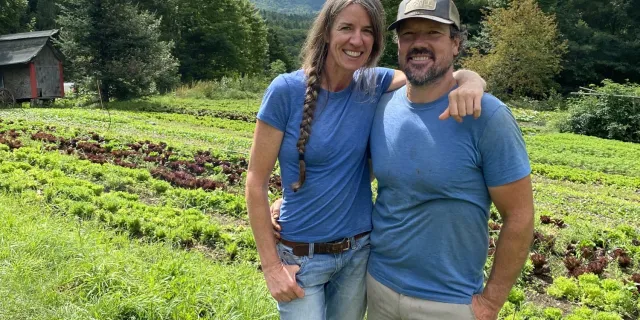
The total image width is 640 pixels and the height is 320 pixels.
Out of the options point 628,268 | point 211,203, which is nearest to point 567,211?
point 628,268

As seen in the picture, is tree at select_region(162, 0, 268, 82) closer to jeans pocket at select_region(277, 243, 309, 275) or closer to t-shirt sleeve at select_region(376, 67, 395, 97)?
t-shirt sleeve at select_region(376, 67, 395, 97)

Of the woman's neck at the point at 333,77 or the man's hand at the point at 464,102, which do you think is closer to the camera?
the man's hand at the point at 464,102

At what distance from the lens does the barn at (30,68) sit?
30328 mm

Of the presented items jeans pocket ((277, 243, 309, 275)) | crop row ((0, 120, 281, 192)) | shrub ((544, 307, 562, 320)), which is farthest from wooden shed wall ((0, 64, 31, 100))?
jeans pocket ((277, 243, 309, 275))

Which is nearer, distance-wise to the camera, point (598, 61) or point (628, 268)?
point (628, 268)

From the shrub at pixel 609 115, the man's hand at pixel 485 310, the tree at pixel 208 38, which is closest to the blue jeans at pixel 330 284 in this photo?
the man's hand at pixel 485 310

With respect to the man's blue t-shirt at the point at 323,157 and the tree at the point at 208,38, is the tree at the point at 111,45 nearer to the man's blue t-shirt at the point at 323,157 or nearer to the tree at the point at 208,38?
the tree at the point at 208,38

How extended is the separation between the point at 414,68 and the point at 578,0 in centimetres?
5484

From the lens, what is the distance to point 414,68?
242 cm

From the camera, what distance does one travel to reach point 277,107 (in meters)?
2.43

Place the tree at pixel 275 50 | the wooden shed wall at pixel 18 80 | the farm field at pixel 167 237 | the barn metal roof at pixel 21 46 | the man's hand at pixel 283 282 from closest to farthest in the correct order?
the man's hand at pixel 283 282 < the farm field at pixel 167 237 < the barn metal roof at pixel 21 46 < the wooden shed wall at pixel 18 80 < the tree at pixel 275 50

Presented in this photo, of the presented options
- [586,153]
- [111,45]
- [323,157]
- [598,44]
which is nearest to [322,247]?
[323,157]

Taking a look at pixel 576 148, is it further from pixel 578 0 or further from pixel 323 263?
pixel 578 0

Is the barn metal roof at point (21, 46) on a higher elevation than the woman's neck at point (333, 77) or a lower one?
higher
